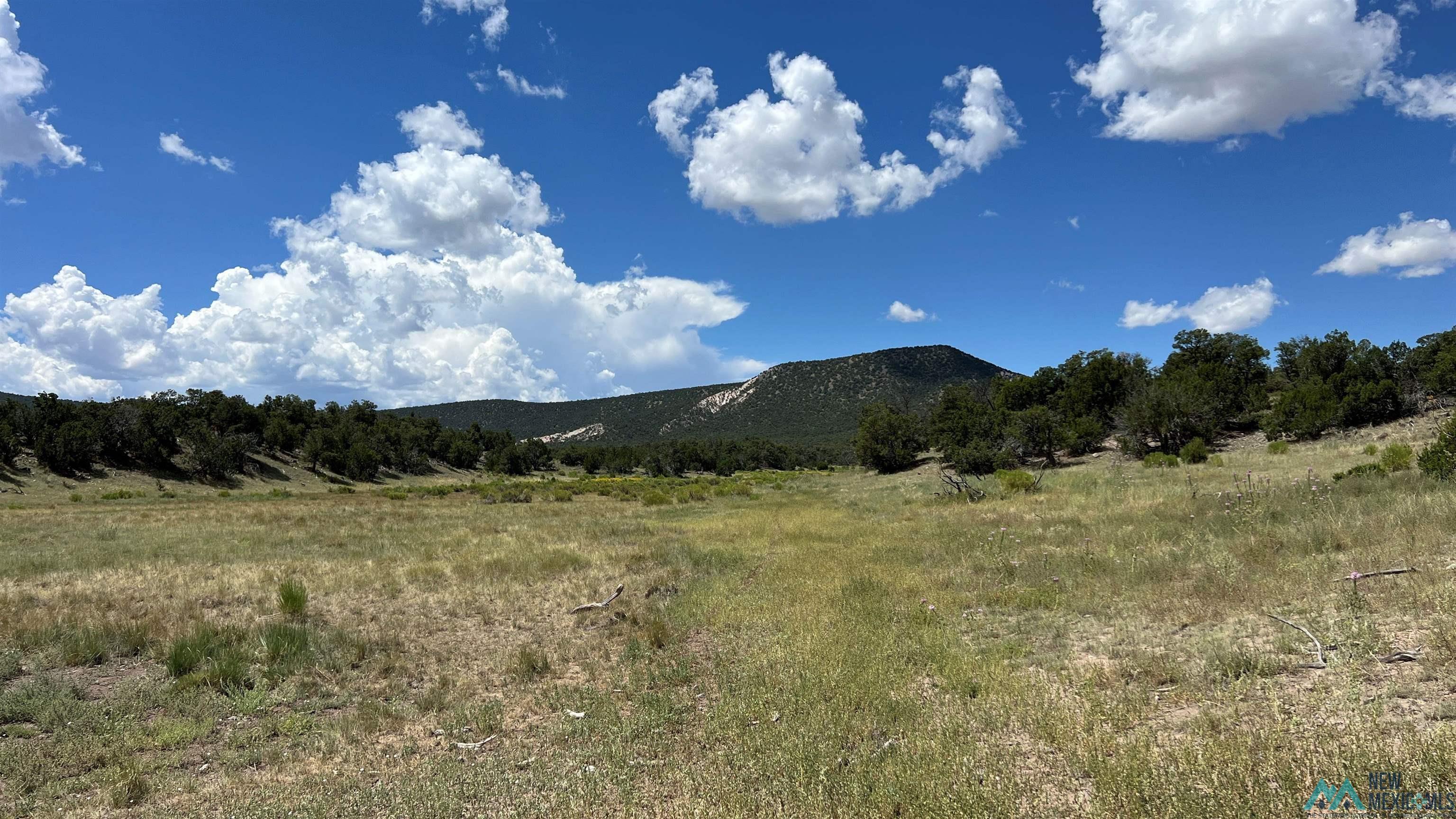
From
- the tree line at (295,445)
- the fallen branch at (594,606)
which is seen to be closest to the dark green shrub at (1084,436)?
the fallen branch at (594,606)

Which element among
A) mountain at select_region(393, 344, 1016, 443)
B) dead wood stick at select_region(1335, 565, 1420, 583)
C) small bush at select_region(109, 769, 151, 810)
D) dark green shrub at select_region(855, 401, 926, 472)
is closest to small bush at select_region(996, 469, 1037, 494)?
dead wood stick at select_region(1335, 565, 1420, 583)

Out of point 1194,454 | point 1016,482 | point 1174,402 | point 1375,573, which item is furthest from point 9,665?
point 1174,402

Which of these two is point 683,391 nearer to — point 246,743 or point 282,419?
point 282,419

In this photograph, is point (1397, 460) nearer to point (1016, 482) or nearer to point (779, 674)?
point (1016, 482)

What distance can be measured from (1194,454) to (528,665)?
37.8m

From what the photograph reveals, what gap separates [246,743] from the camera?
6.41 meters

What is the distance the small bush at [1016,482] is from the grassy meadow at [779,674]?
9548 millimetres

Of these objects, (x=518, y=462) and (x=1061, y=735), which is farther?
(x=518, y=462)

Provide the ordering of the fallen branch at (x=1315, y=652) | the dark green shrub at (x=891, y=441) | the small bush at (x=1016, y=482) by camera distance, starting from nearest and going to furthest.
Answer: the fallen branch at (x=1315, y=652) → the small bush at (x=1016, y=482) → the dark green shrub at (x=891, y=441)

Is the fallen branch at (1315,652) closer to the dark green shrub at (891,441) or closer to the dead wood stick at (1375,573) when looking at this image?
the dead wood stick at (1375,573)

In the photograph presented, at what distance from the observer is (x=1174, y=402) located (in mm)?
40938

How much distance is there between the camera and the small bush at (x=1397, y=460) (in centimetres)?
1527

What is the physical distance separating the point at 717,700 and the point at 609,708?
1.22m

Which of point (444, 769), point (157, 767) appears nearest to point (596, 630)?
point (444, 769)
